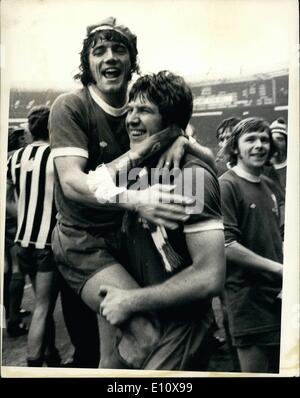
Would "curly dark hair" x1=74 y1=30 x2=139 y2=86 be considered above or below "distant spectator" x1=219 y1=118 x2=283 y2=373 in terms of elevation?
above

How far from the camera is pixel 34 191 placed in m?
2.47

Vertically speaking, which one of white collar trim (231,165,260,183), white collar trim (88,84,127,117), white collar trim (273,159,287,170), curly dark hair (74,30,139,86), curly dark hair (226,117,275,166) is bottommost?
white collar trim (231,165,260,183)

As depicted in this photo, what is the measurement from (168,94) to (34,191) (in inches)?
30.3

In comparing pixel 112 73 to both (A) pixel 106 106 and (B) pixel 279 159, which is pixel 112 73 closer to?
(A) pixel 106 106

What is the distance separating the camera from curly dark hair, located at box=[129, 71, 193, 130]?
7.87 feet

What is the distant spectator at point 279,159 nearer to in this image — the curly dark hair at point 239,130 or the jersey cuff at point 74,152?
the curly dark hair at point 239,130

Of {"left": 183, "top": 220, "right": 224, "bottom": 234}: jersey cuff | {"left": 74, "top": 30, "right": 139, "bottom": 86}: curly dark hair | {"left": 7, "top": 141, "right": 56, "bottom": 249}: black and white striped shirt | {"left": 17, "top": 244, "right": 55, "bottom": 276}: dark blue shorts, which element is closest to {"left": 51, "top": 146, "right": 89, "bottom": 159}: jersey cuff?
{"left": 7, "top": 141, "right": 56, "bottom": 249}: black and white striped shirt

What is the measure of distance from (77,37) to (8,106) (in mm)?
459

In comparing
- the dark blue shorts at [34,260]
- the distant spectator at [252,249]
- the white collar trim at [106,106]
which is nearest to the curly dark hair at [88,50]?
the white collar trim at [106,106]

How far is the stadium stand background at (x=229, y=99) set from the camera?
2428mm

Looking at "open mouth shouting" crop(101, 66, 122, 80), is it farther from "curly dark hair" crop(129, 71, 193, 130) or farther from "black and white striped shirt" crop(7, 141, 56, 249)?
"black and white striped shirt" crop(7, 141, 56, 249)

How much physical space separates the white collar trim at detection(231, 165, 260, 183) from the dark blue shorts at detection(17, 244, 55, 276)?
3.10ft

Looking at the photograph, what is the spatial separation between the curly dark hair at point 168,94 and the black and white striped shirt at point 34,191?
511 millimetres
